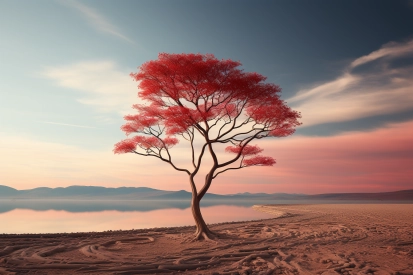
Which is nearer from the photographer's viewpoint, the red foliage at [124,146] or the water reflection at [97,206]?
the red foliage at [124,146]

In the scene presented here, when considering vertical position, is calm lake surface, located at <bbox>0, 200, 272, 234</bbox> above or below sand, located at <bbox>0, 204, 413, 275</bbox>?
above

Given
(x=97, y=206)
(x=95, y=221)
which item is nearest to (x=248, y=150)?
(x=95, y=221)

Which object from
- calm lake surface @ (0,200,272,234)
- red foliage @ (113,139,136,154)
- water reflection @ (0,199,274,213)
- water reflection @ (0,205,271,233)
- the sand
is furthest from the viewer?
water reflection @ (0,199,274,213)

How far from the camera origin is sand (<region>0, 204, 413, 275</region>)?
7984 millimetres

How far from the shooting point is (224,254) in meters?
9.57

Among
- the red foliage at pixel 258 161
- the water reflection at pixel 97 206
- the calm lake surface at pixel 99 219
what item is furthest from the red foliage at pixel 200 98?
the water reflection at pixel 97 206

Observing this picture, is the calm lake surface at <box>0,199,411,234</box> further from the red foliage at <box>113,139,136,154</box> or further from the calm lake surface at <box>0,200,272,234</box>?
the red foliage at <box>113,139,136,154</box>

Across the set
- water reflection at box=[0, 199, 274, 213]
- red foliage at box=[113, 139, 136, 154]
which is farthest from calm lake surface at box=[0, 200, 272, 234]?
red foliage at box=[113, 139, 136, 154]

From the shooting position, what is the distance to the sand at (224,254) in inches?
314

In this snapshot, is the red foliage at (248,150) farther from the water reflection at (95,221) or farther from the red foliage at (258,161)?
the water reflection at (95,221)

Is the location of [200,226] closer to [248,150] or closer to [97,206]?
[248,150]

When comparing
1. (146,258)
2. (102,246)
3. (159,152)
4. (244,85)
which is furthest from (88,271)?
(244,85)

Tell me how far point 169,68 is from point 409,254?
34.7ft

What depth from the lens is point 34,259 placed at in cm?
952
